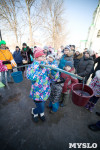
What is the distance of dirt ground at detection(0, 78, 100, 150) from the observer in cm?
165

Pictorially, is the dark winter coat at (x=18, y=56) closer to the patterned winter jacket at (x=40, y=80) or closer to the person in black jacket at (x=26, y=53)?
the person in black jacket at (x=26, y=53)

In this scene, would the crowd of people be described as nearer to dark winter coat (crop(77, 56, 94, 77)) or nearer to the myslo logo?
dark winter coat (crop(77, 56, 94, 77))

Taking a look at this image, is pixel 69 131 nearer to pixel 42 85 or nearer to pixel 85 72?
pixel 42 85

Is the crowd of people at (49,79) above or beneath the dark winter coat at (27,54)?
beneath

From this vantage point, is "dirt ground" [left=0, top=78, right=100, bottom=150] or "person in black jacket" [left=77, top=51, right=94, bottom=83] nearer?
"dirt ground" [left=0, top=78, right=100, bottom=150]

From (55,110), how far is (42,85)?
4.16 ft

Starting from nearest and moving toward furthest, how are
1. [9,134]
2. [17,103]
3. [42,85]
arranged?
[42,85], [9,134], [17,103]

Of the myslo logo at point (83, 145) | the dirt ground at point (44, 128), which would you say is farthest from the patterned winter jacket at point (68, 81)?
the myslo logo at point (83, 145)

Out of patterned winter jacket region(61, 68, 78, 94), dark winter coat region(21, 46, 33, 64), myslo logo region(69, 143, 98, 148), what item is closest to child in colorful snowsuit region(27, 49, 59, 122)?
patterned winter jacket region(61, 68, 78, 94)

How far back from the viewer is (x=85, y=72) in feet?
9.53

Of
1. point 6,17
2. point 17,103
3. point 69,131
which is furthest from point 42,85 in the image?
point 6,17

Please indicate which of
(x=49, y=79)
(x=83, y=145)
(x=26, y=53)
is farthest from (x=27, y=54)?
(x=83, y=145)

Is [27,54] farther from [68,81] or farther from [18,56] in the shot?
[68,81]

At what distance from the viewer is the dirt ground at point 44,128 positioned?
165cm
